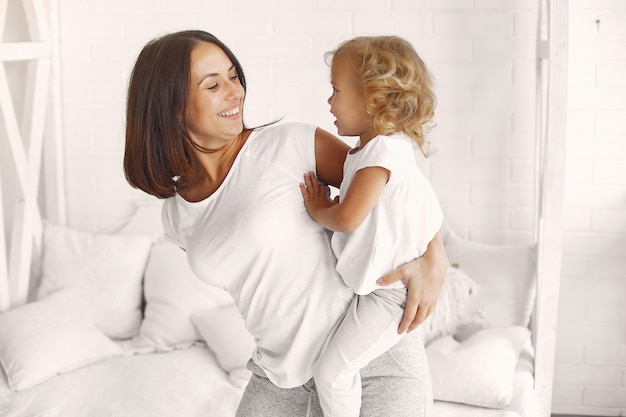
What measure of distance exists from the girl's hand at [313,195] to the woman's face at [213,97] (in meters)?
0.17

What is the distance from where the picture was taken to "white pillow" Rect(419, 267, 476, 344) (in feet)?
9.18

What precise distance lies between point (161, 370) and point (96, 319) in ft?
1.74

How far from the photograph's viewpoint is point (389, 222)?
4.74 feet

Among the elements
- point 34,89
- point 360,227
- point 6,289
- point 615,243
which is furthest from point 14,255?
point 615,243

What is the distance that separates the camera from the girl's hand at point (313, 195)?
4.87 feet

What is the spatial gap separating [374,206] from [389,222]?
0.13ft

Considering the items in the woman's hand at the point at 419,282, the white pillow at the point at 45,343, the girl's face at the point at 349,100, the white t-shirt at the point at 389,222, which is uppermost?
the girl's face at the point at 349,100

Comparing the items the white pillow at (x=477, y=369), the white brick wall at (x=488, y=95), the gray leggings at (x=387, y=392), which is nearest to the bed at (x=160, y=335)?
the white pillow at (x=477, y=369)

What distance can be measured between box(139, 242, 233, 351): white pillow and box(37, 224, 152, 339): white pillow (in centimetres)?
6

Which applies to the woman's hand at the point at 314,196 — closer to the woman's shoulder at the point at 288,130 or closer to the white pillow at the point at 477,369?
A: the woman's shoulder at the point at 288,130

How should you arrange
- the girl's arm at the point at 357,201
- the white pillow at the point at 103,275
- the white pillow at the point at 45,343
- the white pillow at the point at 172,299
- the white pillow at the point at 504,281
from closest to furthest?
the girl's arm at the point at 357,201
the white pillow at the point at 45,343
the white pillow at the point at 504,281
the white pillow at the point at 172,299
the white pillow at the point at 103,275

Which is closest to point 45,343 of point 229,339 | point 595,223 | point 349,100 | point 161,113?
point 229,339

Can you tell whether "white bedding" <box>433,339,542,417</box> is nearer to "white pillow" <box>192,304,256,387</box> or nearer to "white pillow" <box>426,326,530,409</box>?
"white pillow" <box>426,326,530,409</box>

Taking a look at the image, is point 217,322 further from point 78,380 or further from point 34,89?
point 34,89
